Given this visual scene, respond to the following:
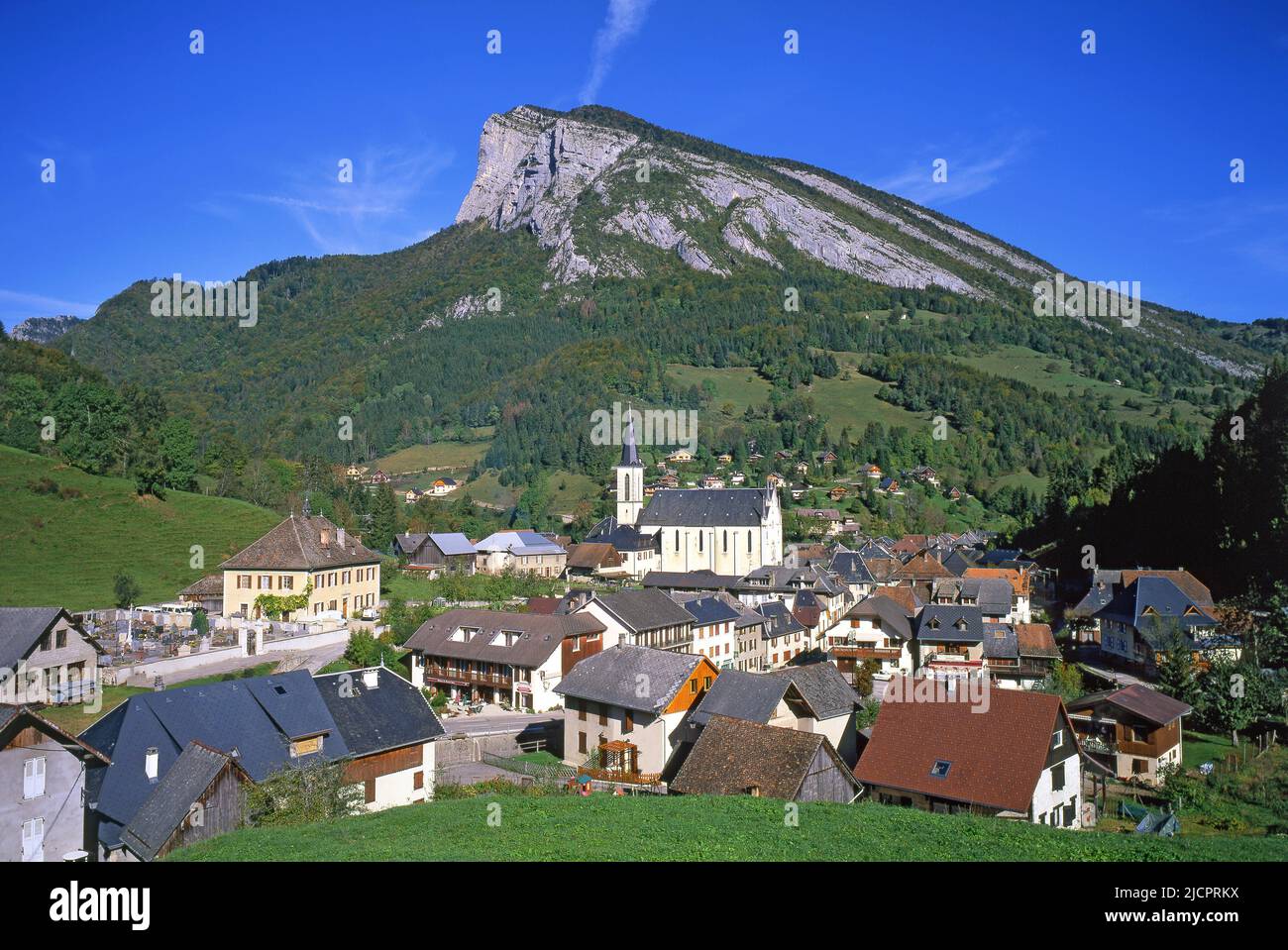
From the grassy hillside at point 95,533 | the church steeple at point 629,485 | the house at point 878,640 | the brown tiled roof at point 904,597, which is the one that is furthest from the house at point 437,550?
the house at point 878,640

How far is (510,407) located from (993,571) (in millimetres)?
111805

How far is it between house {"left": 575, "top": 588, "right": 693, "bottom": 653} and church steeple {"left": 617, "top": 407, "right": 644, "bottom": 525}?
1895 inches

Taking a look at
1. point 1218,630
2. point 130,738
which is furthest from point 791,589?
point 130,738

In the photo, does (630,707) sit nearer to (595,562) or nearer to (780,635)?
(780,635)

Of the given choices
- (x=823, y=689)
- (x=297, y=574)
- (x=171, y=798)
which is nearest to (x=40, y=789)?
(x=171, y=798)

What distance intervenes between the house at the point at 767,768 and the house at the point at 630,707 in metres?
5.17

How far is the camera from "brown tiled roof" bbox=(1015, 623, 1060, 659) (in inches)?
1828

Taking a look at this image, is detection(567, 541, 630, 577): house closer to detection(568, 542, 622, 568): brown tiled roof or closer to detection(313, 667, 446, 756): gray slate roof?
detection(568, 542, 622, 568): brown tiled roof

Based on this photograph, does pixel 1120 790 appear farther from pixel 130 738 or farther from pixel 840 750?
pixel 130 738

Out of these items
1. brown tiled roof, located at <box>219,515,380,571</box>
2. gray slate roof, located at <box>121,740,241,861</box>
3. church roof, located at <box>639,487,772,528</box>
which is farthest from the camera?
church roof, located at <box>639,487,772,528</box>

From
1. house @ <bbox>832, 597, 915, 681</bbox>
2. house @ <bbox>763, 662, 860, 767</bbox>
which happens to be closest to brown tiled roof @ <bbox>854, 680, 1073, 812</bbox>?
house @ <bbox>763, 662, 860, 767</bbox>

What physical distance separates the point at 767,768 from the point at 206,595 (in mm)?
40591

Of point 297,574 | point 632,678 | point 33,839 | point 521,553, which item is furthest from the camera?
point 521,553

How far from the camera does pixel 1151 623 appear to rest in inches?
1880
